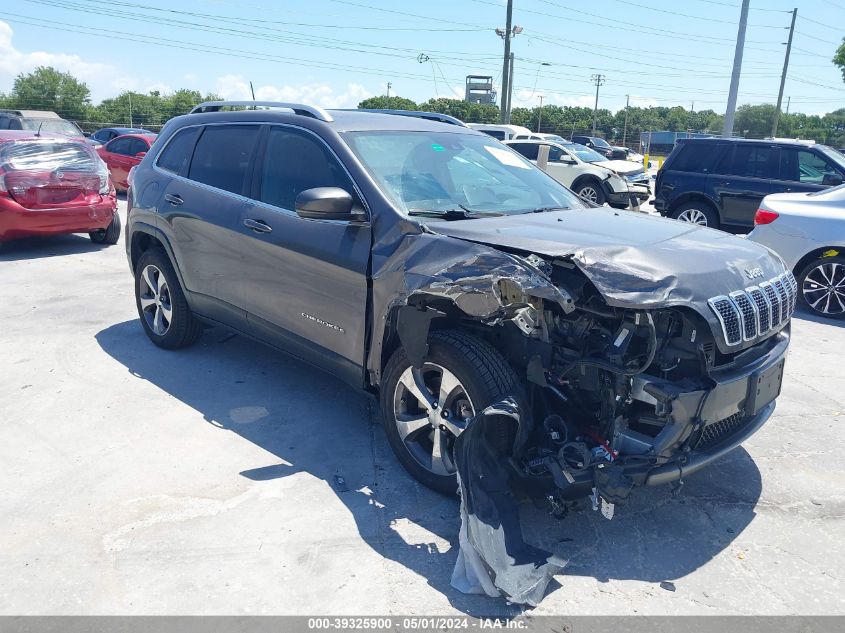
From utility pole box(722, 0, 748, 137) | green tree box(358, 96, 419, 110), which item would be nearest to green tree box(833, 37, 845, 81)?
utility pole box(722, 0, 748, 137)

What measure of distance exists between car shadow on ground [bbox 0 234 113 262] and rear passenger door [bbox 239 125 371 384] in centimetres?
664

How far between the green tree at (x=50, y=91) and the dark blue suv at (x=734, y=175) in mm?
41867

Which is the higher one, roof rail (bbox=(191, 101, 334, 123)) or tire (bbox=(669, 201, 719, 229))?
roof rail (bbox=(191, 101, 334, 123))

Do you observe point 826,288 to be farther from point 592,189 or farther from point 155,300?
point 592,189

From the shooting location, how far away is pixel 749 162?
10859 millimetres

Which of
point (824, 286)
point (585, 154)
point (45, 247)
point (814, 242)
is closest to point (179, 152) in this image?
point (45, 247)

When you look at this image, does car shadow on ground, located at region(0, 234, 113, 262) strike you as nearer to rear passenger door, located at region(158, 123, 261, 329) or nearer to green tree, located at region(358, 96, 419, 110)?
rear passenger door, located at region(158, 123, 261, 329)

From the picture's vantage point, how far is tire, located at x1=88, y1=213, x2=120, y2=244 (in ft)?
34.4

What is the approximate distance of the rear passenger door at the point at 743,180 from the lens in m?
10.6

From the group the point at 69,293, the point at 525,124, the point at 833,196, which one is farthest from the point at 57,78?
the point at 833,196

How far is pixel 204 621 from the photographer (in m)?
2.74

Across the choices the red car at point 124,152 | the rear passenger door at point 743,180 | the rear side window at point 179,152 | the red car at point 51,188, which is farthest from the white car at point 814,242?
the red car at point 124,152

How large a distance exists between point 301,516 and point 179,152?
334 cm

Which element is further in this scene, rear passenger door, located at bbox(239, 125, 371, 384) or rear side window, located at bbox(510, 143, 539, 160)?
rear side window, located at bbox(510, 143, 539, 160)
